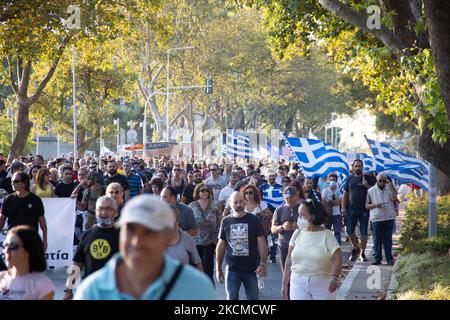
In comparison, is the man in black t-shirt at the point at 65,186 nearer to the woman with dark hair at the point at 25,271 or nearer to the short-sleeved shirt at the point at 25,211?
the short-sleeved shirt at the point at 25,211

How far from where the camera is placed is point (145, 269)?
14.0 ft

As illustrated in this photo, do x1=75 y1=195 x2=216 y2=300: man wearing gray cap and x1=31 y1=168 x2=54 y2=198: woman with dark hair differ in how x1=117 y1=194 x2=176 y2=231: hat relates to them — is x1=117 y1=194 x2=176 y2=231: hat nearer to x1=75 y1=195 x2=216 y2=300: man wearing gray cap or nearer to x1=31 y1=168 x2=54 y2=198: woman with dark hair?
x1=75 y1=195 x2=216 y2=300: man wearing gray cap

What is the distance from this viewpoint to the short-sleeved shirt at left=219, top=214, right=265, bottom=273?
33.7 ft

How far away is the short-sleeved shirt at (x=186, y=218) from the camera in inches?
441

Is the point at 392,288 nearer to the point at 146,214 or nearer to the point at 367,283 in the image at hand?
the point at 367,283

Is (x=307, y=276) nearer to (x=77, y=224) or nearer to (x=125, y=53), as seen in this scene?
(x=77, y=224)

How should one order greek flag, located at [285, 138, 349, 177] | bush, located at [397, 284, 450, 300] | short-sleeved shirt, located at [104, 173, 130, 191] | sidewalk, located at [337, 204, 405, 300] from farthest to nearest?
greek flag, located at [285, 138, 349, 177] < short-sleeved shirt, located at [104, 173, 130, 191] < sidewalk, located at [337, 204, 405, 300] < bush, located at [397, 284, 450, 300]

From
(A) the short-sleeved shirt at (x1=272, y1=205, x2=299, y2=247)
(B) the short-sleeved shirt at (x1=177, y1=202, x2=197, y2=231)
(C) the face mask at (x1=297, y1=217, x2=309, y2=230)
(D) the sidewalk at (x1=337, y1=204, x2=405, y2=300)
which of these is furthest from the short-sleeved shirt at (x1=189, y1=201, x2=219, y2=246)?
(C) the face mask at (x1=297, y1=217, x2=309, y2=230)

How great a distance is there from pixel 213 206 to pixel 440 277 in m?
3.06

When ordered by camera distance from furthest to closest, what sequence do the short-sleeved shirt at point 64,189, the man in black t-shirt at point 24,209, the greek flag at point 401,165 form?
the greek flag at point 401,165 < the short-sleeved shirt at point 64,189 < the man in black t-shirt at point 24,209

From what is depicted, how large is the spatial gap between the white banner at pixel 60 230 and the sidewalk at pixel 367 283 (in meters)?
3.87

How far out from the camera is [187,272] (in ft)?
14.4

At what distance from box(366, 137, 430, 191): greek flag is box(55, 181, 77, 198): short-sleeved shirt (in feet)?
20.8

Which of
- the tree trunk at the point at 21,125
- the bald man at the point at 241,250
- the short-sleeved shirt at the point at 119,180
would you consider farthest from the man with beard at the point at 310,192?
the tree trunk at the point at 21,125
